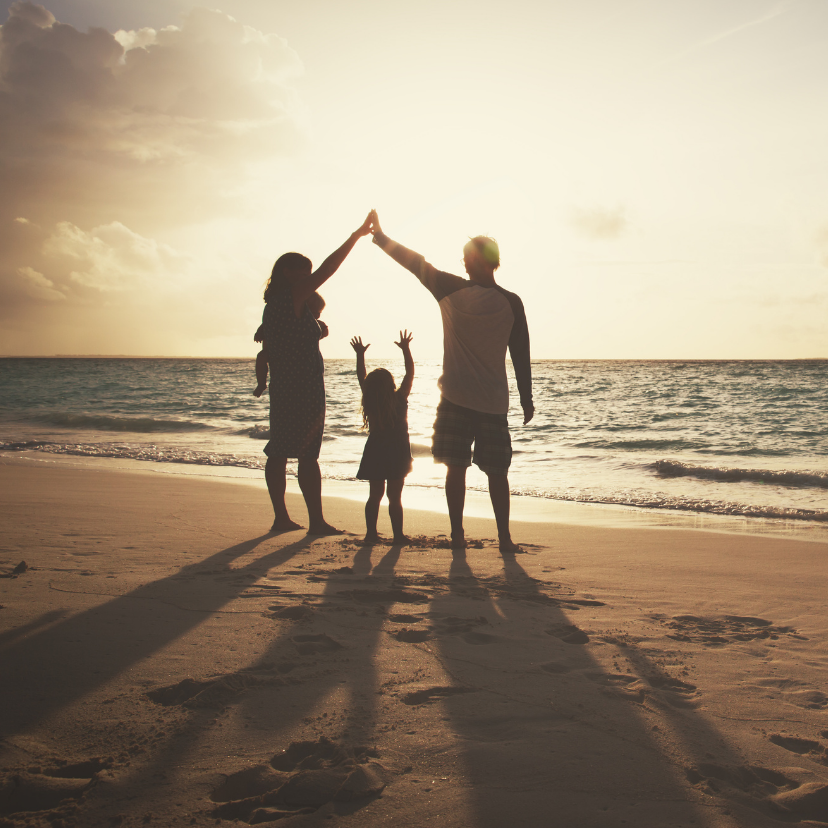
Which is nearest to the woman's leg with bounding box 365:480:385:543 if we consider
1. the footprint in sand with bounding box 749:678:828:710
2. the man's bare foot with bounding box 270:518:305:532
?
the man's bare foot with bounding box 270:518:305:532

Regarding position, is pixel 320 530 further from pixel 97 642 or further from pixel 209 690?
pixel 209 690

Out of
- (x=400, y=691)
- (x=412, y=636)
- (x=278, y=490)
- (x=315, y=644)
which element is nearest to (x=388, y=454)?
(x=278, y=490)

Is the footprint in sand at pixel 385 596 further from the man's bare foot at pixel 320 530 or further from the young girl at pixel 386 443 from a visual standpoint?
the man's bare foot at pixel 320 530

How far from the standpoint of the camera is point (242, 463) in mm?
9242

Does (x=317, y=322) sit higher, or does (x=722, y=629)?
(x=317, y=322)

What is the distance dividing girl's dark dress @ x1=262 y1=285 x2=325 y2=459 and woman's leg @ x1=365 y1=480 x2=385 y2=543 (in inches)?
17.5

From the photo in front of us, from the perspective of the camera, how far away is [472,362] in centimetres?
374

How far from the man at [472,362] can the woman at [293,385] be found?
0.69m

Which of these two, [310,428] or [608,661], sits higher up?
[310,428]

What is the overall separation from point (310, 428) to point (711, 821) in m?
3.17

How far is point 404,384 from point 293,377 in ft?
2.39

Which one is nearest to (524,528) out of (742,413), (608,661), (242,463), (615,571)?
(615,571)

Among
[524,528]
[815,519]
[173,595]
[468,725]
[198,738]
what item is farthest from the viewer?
[815,519]

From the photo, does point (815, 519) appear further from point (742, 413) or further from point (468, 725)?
point (742, 413)
